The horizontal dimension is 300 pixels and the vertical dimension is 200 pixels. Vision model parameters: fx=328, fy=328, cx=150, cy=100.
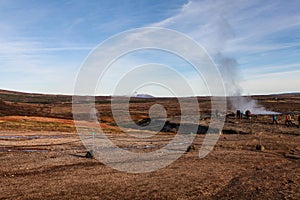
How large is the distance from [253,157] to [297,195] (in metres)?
7.90

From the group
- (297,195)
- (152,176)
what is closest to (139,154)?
(152,176)

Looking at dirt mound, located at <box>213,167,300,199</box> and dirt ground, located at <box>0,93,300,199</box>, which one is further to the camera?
dirt ground, located at <box>0,93,300,199</box>

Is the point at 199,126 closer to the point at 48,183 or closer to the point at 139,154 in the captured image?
the point at 139,154

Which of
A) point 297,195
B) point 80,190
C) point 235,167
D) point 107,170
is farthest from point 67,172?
point 297,195

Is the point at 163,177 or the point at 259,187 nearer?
the point at 259,187

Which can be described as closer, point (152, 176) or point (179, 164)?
point (152, 176)

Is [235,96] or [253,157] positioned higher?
[235,96]

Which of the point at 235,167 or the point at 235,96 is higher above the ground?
the point at 235,96

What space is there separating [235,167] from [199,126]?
2448 cm

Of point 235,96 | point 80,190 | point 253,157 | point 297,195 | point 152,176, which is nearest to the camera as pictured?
A: point 297,195

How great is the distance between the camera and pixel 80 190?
12.2m

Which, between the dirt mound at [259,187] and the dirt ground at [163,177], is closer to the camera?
the dirt mound at [259,187]

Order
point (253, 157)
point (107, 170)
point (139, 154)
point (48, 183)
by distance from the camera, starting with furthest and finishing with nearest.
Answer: point (139, 154) → point (253, 157) → point (107, 170) → point (48, 183)

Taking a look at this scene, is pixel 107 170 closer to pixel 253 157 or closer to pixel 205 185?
pixel 205 185
